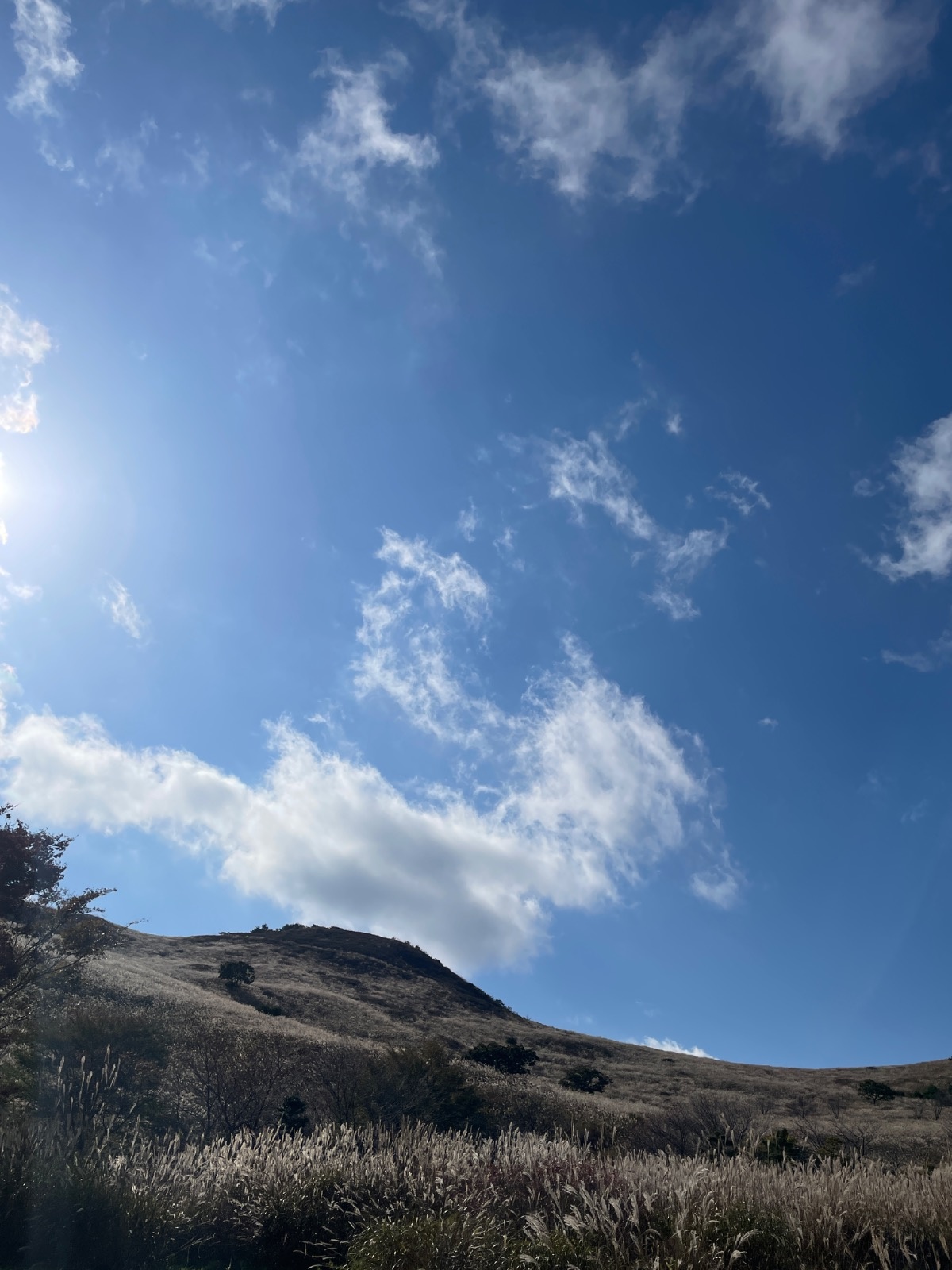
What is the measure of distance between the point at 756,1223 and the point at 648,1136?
2464 cm

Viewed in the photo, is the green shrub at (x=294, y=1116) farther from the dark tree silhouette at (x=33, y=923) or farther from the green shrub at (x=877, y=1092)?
the green shrub at (x=877, y=1092)

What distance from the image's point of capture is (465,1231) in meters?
7.90

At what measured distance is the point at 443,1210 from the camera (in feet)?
30.2

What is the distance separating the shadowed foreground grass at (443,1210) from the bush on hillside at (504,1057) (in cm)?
3392

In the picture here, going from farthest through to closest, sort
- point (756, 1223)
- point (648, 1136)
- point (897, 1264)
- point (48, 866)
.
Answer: point (648, 1136)
point (48, 866)
point (756, 1223)
point (897, 1264)

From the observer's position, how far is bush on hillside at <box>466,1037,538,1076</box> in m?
41.9

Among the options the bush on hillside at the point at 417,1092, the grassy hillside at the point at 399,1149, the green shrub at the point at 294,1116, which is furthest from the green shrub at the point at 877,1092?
the green shrub at the point at 294,1116

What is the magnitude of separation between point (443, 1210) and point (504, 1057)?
38.3 metres

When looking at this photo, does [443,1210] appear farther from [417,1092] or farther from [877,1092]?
[877,1092]

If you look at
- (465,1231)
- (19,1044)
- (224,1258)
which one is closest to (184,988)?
(19,1044)

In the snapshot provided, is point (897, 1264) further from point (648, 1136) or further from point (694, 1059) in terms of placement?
point (694, 1059)

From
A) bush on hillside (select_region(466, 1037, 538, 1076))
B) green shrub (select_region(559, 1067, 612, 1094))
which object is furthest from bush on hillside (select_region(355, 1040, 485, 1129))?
bush on hillside (select_region(466, 1037, 538, 1076))

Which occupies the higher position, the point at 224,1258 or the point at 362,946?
the point at 362,946

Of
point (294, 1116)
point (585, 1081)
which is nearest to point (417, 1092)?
point (294, 1116)
